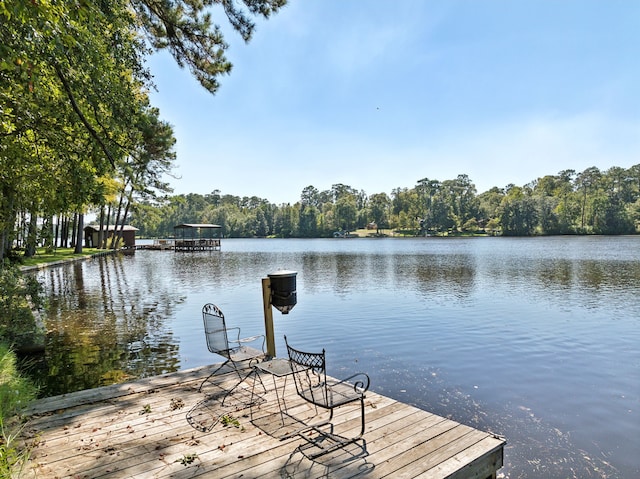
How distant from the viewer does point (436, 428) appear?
3318 mm

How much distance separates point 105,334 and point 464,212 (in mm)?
85660

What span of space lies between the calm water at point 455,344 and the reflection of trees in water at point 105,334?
3cm

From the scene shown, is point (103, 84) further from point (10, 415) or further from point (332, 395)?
point (332, 395)

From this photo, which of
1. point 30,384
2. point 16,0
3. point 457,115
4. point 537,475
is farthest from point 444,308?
point 457,115

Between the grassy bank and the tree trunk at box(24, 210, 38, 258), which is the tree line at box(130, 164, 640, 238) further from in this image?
the tree trunk at box(24, 210, 38, 258)

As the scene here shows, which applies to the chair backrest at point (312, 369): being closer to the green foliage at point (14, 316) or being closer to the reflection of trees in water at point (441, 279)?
the green foliage at point (14, 316)

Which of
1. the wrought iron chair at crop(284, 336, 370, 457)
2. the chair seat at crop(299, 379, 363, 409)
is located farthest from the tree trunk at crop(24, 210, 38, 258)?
the chair seat at crop(299, 379, 363, 409)

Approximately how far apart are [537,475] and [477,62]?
58.5ft

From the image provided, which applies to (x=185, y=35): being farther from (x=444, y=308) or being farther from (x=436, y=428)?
(x=444, y=308)

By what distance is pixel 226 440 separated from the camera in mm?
3117

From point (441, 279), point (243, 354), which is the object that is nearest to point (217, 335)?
point (243, 354)

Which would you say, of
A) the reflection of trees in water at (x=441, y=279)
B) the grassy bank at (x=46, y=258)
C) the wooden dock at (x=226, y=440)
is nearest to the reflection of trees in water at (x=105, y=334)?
→ the wooden dock at (x=226, y=440)

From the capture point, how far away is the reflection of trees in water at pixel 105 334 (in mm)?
6188

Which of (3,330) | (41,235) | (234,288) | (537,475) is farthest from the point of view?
(41,235)
